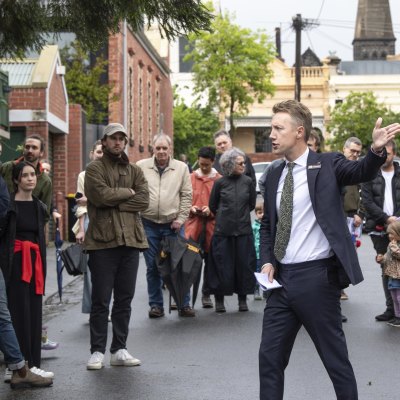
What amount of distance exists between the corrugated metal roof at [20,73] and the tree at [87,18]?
13670 mm

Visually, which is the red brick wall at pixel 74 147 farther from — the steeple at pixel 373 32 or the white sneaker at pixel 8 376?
the steeple at pixel 373 32

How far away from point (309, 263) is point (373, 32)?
15094cm

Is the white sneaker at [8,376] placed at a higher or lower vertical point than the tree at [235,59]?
lower

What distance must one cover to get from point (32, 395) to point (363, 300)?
20.2 feet

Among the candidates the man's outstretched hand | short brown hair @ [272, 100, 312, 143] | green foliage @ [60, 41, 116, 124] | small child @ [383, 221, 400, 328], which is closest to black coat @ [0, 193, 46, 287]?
short brown hair @ [272, 100, 312, 143]

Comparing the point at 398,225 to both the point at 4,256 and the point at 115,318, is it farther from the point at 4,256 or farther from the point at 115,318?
the point at 4,256

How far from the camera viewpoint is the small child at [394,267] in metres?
10.6

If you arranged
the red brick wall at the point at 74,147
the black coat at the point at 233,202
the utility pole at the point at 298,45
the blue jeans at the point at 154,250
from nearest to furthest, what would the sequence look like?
1. the blue jeans at the point at 154,250
2. the black coat at the point at 233,202
3. the red brick wall at the point at 74,147
4. the utility pole at the point at 298,45

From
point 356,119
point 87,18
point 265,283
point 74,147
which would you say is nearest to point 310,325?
point 265,283

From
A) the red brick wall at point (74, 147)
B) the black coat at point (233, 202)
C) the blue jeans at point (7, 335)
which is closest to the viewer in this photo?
the blue jeans at point (7, 335)

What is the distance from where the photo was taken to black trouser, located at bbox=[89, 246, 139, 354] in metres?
8.48

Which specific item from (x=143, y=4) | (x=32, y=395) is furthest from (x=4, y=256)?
(x=143, y=4)

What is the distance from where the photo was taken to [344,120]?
61.9m

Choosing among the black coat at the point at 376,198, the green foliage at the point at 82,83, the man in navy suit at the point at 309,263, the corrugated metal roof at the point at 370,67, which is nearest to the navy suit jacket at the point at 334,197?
the man in navy suit at the point at 309,263
